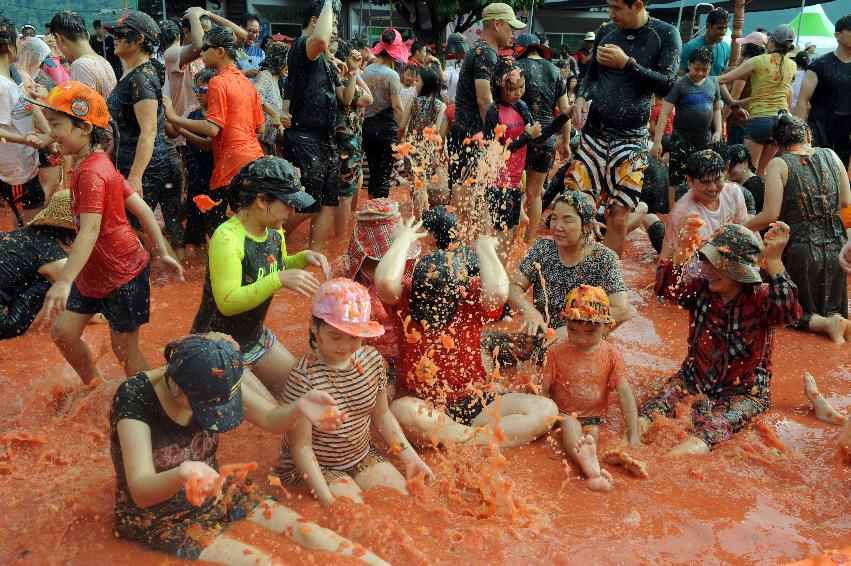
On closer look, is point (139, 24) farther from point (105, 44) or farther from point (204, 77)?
point (105, 44)

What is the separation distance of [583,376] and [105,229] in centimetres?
280

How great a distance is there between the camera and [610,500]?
3.72 meters

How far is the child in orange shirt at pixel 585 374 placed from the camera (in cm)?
406

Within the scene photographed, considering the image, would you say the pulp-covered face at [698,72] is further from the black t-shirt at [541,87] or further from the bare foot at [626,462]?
the bare foot at [626,462]

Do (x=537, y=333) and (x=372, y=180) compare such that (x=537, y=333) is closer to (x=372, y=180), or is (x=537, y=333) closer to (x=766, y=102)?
(x=372, y=180)

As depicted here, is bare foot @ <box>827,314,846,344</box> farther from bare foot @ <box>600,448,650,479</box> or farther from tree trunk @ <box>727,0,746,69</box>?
tree trunk @ <box>727,0,746,69</box>

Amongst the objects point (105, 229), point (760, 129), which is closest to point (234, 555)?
point (105, 229)

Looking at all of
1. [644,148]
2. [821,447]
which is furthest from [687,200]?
[821,447]

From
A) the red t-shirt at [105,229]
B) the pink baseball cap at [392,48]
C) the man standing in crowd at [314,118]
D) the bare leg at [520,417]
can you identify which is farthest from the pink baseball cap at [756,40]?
the red t-shirt at [105,229]

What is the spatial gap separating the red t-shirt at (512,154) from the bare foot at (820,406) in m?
3.18

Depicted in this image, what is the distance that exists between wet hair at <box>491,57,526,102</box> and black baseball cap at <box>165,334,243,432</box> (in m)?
4.85

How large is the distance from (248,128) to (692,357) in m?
4.03

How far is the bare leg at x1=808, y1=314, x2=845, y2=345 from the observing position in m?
5.79

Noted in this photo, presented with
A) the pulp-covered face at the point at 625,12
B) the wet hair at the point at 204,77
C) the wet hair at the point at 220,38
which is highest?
the pulp-covered face at the point at 625,12
